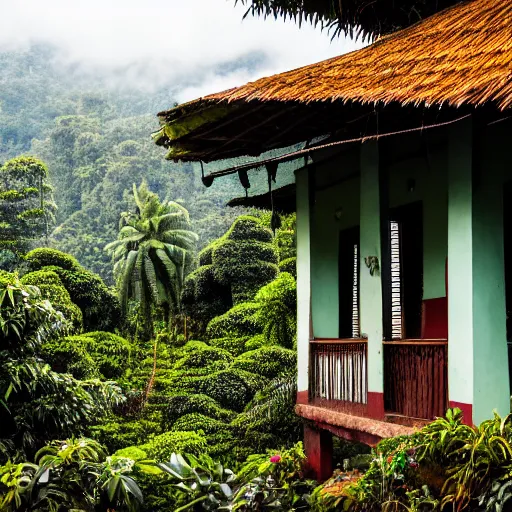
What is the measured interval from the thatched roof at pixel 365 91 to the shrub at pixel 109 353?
13156 millimetres

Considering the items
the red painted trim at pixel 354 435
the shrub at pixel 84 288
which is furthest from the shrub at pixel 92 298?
the red painted trim at pixel 354 435

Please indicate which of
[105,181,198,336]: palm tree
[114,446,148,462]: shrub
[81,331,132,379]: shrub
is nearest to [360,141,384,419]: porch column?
[114,446,148,462]: shrub

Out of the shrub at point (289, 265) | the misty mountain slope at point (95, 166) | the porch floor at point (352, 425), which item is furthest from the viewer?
the misty mountain slope at point (95, 166)

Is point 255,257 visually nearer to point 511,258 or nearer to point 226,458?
point 226,458

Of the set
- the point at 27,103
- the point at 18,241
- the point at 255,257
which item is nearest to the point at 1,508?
the point at 255,257

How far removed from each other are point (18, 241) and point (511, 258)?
3417 cm

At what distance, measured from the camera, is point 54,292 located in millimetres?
23531

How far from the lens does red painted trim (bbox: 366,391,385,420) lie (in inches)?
300

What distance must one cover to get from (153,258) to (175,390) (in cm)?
1339

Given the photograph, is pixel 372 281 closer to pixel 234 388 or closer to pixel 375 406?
pixel 375 406

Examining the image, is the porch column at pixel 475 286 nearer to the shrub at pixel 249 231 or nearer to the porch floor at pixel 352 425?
the porch floor at pixel 352 425

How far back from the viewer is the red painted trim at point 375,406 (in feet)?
25.0

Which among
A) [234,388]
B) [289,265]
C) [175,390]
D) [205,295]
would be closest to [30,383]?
[234,388]

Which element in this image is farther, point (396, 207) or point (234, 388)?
point (234, 388)
